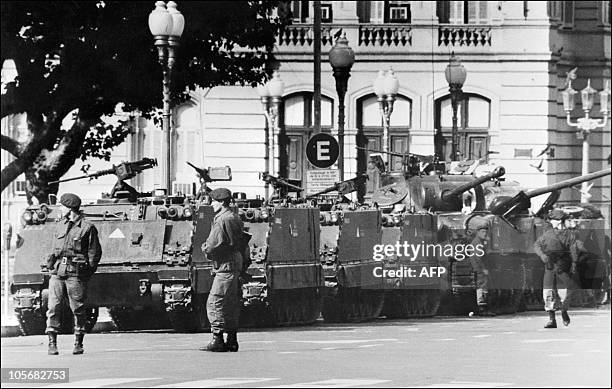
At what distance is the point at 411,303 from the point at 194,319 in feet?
18.8

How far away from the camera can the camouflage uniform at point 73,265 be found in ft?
78.1

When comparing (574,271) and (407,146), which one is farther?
(407,146)

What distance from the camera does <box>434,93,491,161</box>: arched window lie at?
4922 centimetres

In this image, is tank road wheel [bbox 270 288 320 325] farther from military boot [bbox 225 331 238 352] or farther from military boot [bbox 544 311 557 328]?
military boot [bbox 225 331 238 352]

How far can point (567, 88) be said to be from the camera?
4816cm

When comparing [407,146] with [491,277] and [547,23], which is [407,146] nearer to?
[547,23]

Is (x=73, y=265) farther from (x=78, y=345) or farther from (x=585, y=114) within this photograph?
(x=585, y=114)

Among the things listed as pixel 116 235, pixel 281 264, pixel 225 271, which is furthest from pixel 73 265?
pixel 281 264

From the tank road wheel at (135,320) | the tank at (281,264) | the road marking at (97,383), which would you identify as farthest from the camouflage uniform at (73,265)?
the tank road wheel at (135,320)

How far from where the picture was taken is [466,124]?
163 ft

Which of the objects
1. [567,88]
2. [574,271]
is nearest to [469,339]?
[574,271]

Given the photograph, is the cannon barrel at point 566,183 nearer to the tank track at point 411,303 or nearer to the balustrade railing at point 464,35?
the tank track at point 411,303

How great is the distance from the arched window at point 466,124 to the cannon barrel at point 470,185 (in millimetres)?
12868

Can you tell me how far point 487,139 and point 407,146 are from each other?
70.0 inches
